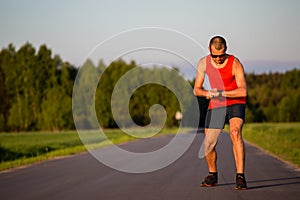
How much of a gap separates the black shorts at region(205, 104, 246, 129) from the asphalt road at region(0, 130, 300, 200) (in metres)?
0.96

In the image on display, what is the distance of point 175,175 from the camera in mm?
9828

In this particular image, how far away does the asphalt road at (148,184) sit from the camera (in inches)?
280

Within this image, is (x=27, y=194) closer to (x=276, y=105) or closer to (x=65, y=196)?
(x=65, y=196)

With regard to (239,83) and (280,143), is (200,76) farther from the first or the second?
(280,143)

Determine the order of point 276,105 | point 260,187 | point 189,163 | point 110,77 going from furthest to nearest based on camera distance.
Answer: point 276,105, point 110,77, point 189,163, point 260,187

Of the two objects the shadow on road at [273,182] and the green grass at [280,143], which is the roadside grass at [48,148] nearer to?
the green grass at [280,143]

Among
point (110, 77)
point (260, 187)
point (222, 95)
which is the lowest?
point (260, 187)

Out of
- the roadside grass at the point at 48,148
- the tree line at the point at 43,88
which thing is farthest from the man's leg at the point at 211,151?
the tree line at the point at 43,88

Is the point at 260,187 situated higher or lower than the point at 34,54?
lower

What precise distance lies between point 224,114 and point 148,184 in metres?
1.68

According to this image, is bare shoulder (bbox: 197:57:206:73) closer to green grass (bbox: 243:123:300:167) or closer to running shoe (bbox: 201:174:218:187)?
running shoe (bbox: 201:174:218:187)

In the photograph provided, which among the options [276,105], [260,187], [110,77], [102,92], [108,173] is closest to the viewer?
[260,187]

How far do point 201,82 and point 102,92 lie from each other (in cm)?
6364

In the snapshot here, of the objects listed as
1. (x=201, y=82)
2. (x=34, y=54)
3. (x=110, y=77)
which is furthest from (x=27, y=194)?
(x=34, y=54)
